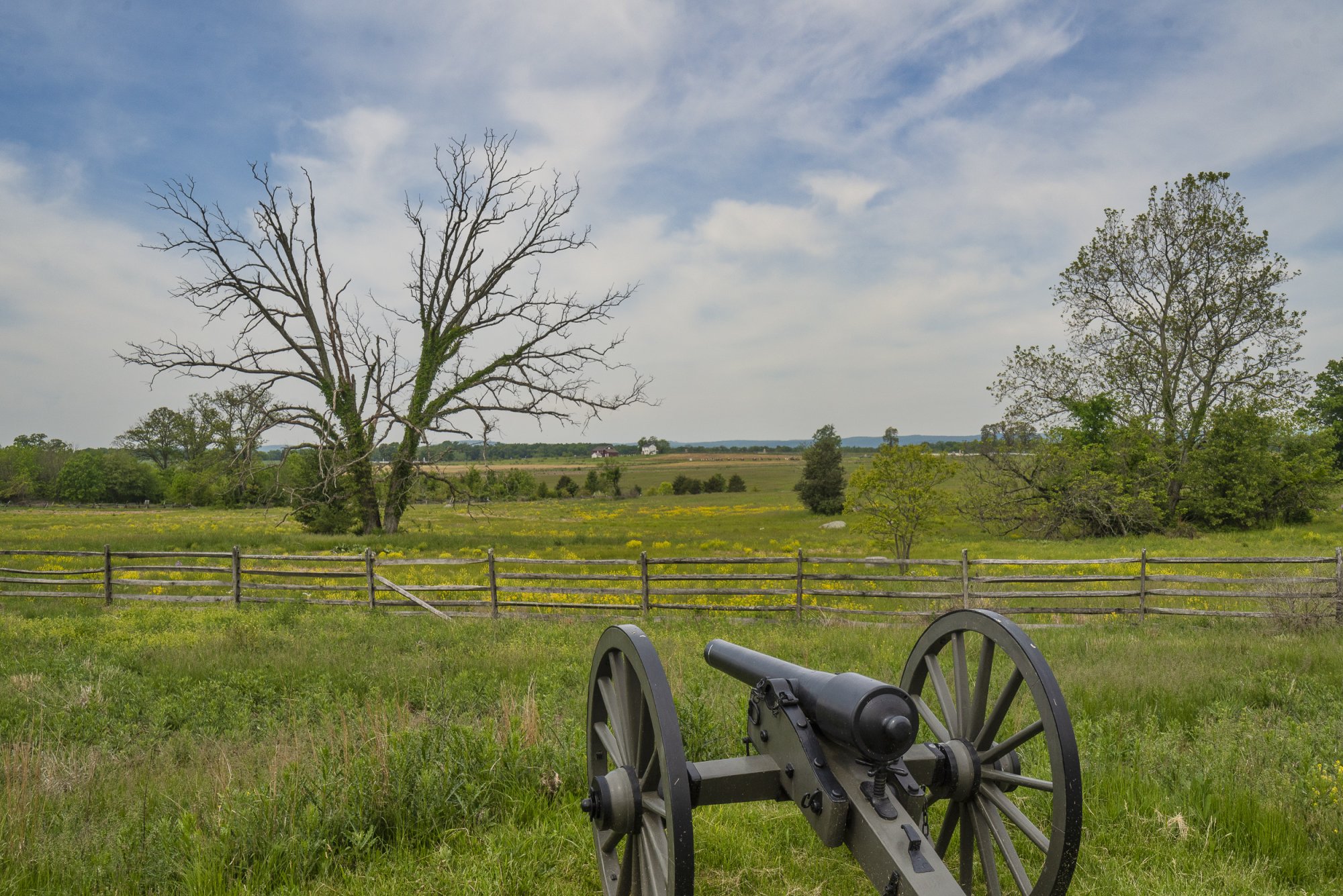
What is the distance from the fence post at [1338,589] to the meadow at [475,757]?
2.65 ft

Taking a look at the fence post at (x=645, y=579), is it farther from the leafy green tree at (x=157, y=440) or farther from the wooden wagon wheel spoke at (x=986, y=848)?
the leafy green tree at (x=157, y=440)

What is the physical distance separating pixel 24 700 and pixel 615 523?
93.5 feet

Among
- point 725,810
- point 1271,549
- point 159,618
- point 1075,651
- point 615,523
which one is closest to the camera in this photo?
point 725,810

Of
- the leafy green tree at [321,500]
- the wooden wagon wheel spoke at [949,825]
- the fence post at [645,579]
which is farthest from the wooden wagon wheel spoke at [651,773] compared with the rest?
the leafy green tree at [321,500]

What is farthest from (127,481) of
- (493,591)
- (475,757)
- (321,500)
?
(475,757)

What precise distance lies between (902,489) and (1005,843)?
1570cm

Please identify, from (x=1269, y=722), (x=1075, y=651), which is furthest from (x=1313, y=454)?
(x=1269, y=722)

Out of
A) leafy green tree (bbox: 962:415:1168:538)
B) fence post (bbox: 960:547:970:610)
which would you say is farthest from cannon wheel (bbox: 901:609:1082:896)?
leafy green tree (bbox: 962:415:1168:538)

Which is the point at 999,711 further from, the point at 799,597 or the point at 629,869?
the point at 799,597

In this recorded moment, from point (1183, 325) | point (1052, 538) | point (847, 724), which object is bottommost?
point (1052, 538)

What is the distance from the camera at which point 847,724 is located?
233cm

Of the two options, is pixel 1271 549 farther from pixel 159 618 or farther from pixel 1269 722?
pixel 159 618

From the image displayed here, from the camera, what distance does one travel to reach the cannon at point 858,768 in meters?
2.28

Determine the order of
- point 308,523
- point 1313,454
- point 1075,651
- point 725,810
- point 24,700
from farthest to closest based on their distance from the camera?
point 308,523 < point 1313,454 < point 1075,651 < point 24,700 < point 725,810
